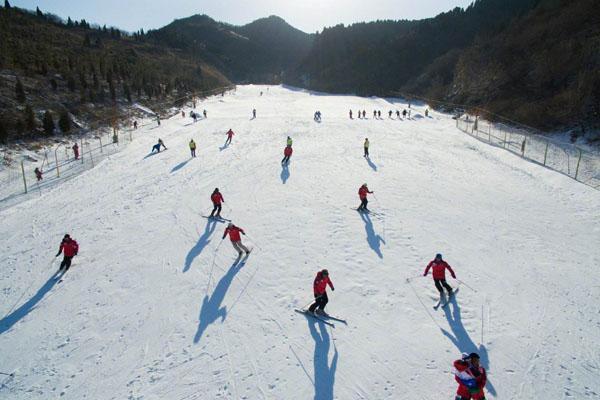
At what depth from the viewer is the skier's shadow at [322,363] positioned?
24.3ft

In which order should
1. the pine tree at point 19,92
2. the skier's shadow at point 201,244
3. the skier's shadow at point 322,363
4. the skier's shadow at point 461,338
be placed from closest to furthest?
the skier's shadow at point 322,363
the skier's shadow at point 461,338
the skier's shadow at point 201,244
the pine tree at point 19,92

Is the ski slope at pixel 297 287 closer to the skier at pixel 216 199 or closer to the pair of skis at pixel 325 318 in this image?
the pair of skis at pixel 325 318

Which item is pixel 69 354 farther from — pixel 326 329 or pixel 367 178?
pixel 367 178

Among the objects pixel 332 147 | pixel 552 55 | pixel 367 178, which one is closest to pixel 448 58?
pixel 552 55

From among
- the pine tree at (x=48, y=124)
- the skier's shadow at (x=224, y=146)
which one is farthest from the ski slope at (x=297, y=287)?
the pine tree at (x=48, y=124)

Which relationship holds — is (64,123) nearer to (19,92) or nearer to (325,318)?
(19,92)

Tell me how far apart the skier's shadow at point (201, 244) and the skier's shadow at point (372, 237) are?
6143mm

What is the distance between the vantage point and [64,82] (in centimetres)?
4294

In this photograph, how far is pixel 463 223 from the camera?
52.9ft

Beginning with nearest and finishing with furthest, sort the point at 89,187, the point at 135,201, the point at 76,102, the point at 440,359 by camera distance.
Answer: the point at 440,359 → the point at 135,201 → the point at 89,187 → the point at 76,102

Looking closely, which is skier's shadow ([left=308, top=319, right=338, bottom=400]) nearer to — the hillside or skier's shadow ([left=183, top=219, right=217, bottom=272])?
skier's shadow ([left=183, top=219, right=217, bottom=272])

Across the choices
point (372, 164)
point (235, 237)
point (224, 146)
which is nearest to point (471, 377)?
point (235, 237)

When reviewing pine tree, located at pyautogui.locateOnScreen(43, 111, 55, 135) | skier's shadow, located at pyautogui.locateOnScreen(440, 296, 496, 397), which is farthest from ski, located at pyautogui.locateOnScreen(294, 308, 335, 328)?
pine tree, located at pyautogui.locateOnScreen(43, 111, 55, 135)

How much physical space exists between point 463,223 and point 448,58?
78.4 m
